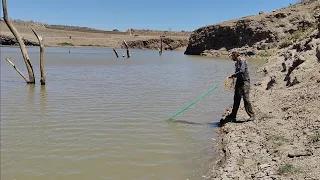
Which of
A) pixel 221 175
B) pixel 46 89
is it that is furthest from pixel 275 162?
pixel 46 89

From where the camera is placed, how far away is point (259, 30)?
1688 inches

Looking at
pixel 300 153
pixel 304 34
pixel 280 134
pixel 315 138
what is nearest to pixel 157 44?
pixel 304 34

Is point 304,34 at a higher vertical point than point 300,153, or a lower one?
higher

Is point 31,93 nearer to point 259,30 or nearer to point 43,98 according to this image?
point 43,98

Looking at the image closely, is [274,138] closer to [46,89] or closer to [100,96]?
[100,96]

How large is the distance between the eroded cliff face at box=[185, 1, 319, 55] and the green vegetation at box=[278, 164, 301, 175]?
33.6 meters

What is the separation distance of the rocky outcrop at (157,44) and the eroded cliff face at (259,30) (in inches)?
787

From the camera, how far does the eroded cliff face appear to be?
40.2m

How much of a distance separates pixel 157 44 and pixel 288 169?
69270 millimetres

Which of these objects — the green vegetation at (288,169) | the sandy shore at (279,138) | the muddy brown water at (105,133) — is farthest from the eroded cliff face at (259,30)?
the green vegetation at (288,169)

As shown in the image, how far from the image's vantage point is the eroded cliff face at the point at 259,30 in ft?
132

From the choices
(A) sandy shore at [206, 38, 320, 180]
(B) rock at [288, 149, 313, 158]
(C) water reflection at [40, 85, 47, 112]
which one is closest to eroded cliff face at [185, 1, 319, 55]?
(C) water reflection at [40, 85, 47, 112]

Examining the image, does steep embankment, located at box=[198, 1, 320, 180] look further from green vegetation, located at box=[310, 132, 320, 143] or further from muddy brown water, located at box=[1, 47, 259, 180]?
muddy brown water, located at box=[1, 47, 259, 180]

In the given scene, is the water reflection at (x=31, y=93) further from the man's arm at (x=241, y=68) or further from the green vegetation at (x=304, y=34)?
the green vegetation at (x=304, y=34)
